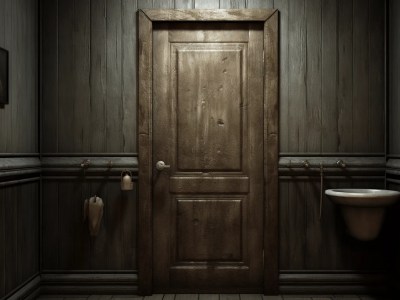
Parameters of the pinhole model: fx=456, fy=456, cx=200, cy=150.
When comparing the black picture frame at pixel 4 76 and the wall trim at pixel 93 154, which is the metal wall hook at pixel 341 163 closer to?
the wall trim at pixel 93 154

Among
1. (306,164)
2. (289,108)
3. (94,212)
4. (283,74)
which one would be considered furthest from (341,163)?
(94,212)

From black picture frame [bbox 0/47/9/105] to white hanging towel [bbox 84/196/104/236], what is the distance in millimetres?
948

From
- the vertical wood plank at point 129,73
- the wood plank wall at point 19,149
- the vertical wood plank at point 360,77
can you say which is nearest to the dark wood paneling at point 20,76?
the wood plank wall at point 19,149

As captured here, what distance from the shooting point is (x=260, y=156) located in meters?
3.53

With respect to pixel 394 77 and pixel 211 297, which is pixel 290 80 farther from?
pixel 211 297

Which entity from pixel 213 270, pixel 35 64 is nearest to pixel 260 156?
pixel 213 270

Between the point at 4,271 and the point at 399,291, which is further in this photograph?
the point at 399,291

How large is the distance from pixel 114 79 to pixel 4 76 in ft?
2.88

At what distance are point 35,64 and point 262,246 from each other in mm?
2220

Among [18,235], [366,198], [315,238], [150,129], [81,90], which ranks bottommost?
[315,238]

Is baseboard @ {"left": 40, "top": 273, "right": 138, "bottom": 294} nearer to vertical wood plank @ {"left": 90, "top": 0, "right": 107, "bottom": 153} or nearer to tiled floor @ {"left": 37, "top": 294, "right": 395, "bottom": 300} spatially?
tiled floor @ {"left": 37, "top": 294, "right": 395, "bottom": 300}

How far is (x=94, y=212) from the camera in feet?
11.1

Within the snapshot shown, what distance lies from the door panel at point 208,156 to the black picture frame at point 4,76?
1087mm

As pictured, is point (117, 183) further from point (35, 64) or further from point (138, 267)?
point (35, 64)
